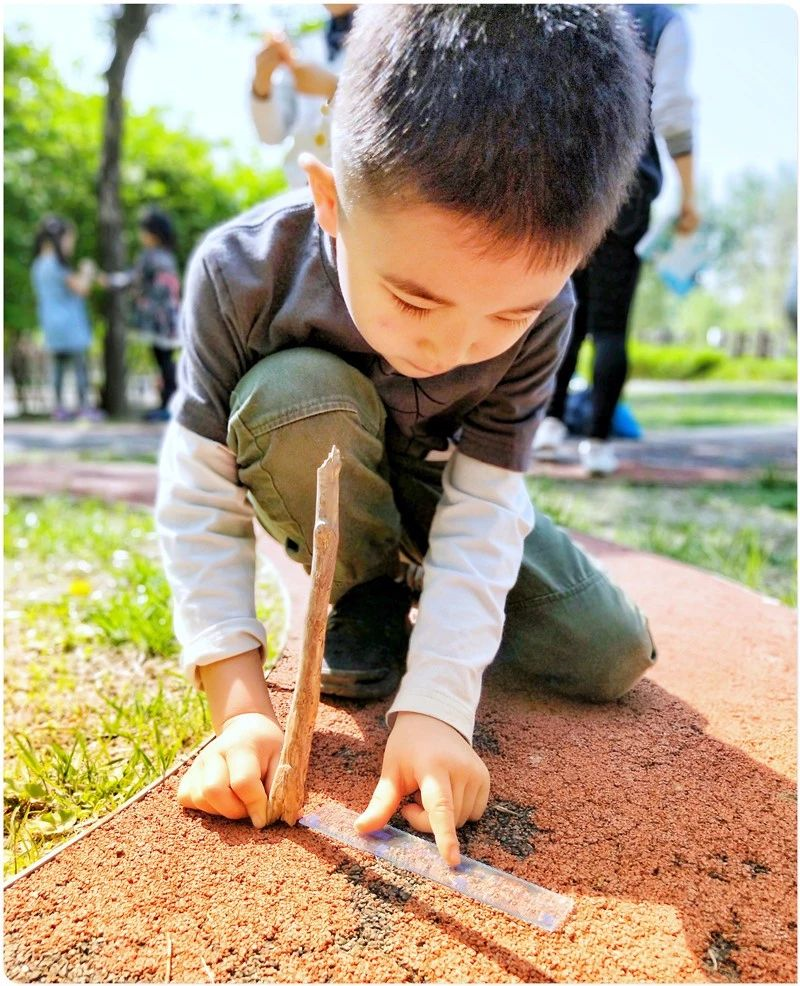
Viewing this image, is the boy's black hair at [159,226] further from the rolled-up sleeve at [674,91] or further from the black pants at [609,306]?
the rolled-up sleeve at [674,91]

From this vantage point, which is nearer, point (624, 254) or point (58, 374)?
point (624, 254)

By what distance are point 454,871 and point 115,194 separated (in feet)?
30.8

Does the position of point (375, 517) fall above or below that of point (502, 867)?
Result: above

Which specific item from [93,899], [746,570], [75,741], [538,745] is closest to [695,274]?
[746,570]

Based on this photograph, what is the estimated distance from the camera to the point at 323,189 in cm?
139

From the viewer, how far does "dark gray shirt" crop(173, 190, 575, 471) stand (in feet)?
5.33

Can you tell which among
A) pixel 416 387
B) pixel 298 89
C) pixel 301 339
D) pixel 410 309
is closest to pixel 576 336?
pixel 298 89

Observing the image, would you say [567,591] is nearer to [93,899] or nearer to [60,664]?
[93,899]

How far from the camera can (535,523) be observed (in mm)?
1972

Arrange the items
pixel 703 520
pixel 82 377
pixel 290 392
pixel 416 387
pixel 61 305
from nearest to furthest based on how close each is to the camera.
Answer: pixel 290 392
pixel 416 387
pixel 703 520
pixel 61 305
pixel 82 377

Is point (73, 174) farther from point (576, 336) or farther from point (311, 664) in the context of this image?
point (311, 664)

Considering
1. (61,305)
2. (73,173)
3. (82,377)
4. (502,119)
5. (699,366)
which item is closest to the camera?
(502,119)

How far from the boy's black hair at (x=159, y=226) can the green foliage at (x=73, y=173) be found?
101 inches

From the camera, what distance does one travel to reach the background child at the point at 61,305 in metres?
8.69
